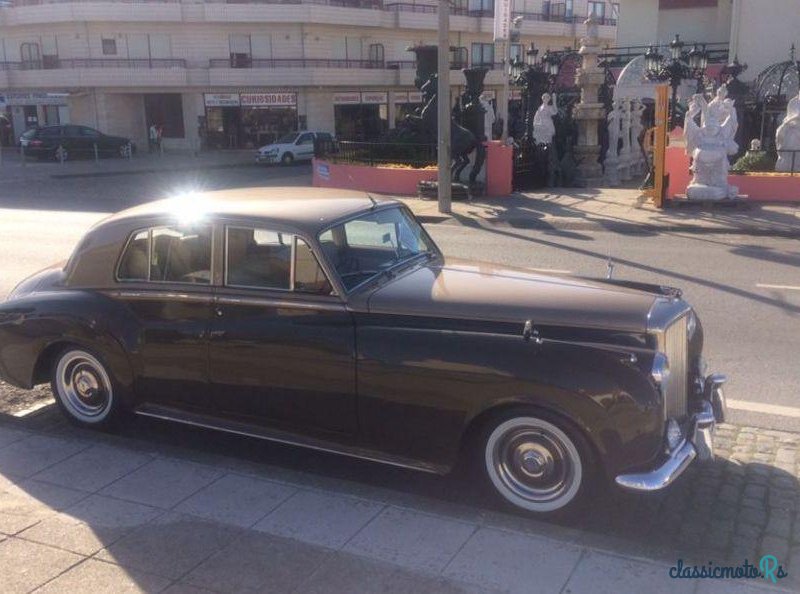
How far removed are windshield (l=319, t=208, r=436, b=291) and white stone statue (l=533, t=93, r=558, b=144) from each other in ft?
57.4

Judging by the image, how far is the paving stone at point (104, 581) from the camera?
3736 mm

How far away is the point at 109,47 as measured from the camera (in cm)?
4488

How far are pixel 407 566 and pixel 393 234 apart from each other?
7.49ft

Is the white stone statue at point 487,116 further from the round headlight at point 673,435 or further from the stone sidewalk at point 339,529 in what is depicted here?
the round headlight at point 673,435

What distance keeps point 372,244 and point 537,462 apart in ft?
5.86

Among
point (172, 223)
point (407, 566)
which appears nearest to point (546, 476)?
point (407, 566)

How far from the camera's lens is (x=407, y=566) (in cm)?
387

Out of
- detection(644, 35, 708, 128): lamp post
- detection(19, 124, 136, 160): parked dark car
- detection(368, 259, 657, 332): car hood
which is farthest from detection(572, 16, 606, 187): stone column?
detection(19, 124, 136, 160): parked dark car

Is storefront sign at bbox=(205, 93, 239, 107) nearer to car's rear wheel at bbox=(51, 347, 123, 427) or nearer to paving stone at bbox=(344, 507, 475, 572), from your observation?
car's rear wheel at bbox=(51, 347, 123, 427)

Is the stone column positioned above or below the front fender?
above

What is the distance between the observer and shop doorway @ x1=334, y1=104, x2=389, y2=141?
48531mm

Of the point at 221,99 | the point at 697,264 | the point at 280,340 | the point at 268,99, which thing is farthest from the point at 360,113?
the point at 280,340

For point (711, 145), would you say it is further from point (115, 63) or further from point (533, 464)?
point (115, 63)

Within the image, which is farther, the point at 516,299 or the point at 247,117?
the point at 247,117
